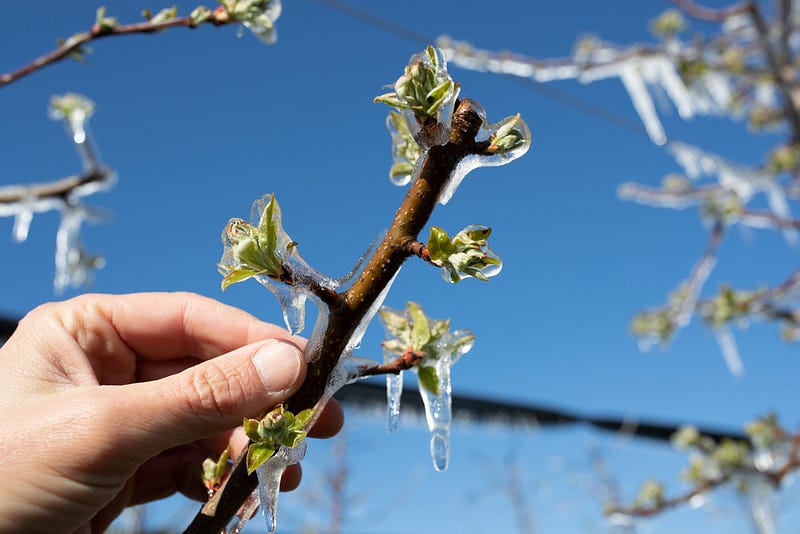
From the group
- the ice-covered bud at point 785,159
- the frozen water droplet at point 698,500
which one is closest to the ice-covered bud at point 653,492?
the frozen water droplet at point 698,500

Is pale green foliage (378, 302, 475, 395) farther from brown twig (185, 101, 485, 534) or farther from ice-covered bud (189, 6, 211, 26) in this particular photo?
Result: ice-covered bud (189, 6, 211, 26)

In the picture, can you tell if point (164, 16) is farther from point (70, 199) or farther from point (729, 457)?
point (729, 457)

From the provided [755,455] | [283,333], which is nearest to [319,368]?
[283,333]

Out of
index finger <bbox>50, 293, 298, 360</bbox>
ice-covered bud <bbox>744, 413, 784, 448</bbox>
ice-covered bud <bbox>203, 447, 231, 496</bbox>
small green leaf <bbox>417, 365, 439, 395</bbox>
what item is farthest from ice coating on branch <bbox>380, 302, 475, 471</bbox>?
ice-covered bud <bbox>744, 413, 784, 448</bbox>

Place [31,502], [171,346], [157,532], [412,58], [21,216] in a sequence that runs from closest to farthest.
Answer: [412,58], [31,502], [171,346], [21,216], [157,532]

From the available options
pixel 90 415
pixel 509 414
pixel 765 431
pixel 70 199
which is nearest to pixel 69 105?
pixel 70 199

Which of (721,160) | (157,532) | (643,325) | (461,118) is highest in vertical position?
(461,118)

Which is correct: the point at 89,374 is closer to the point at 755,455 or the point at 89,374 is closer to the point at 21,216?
the point at 21,216
